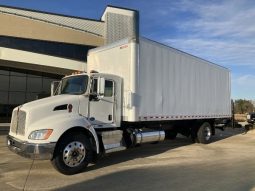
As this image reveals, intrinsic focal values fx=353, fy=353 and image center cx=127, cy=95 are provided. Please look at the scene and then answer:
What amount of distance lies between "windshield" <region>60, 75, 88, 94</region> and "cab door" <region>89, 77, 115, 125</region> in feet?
0.86

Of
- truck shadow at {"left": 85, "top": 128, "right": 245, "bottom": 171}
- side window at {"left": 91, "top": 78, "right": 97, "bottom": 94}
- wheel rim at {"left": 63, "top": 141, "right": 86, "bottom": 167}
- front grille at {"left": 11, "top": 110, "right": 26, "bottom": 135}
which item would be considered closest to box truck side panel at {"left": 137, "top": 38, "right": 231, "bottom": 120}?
truck shadow at {"left": 85, "top": 128, "right": 245, "bottom": 171}

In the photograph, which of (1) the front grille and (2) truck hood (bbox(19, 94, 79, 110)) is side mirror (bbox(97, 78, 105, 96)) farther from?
(1) the front grille

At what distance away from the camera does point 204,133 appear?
15898 mm

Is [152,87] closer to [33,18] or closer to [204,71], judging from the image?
[204,71]

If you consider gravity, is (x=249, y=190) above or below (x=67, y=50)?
below

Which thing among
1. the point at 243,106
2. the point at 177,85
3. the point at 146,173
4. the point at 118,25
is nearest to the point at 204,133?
the point at 177,85

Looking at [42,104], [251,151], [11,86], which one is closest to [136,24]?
[11,86]

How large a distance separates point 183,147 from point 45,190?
8.07 m

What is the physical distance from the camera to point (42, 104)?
9.16 m

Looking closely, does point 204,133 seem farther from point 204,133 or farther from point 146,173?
point 146,173

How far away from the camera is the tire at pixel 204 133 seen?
1570cm

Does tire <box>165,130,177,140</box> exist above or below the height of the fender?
below

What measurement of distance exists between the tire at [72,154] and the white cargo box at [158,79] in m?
2.21

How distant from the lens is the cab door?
10148 mm
